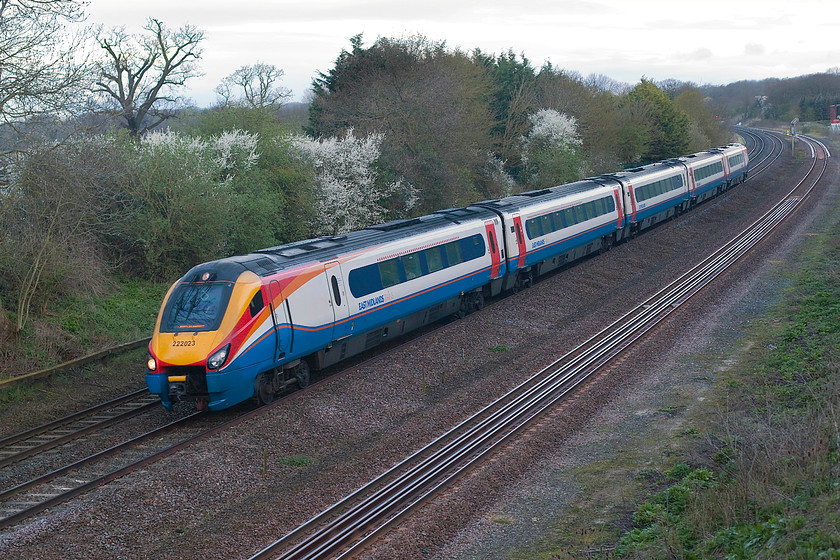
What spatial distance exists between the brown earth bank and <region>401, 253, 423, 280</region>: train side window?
174 cm

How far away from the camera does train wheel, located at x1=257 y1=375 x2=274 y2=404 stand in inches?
573

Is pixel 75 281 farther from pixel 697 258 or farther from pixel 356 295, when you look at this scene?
pixel 697 258

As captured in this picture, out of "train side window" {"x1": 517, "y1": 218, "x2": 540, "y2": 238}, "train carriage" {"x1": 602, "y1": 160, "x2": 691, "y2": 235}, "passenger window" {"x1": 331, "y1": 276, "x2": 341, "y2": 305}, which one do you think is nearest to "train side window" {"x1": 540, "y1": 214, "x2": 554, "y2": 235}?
"train side window" {"x1": 517, "y1": 218, "x2": 540, "y2": 238}

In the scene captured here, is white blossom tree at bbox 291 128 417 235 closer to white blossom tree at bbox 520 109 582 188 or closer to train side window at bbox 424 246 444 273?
train side window at bbox 424 246 444 273

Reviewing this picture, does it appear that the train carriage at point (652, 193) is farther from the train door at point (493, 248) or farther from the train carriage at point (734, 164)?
the train door at point (493, 248)

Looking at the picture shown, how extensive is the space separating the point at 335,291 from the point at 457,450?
16.0ft

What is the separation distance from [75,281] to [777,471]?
1720cm

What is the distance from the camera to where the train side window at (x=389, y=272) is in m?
17.7

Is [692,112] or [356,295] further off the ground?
[692,112]

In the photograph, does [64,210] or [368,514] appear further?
[64,210]

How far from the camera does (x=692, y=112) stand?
78625 millimetres

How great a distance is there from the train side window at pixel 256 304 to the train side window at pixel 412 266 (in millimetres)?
5085

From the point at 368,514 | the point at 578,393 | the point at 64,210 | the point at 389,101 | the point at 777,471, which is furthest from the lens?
the point at 389,101

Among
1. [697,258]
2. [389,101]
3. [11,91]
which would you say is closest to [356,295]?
[11,91]
